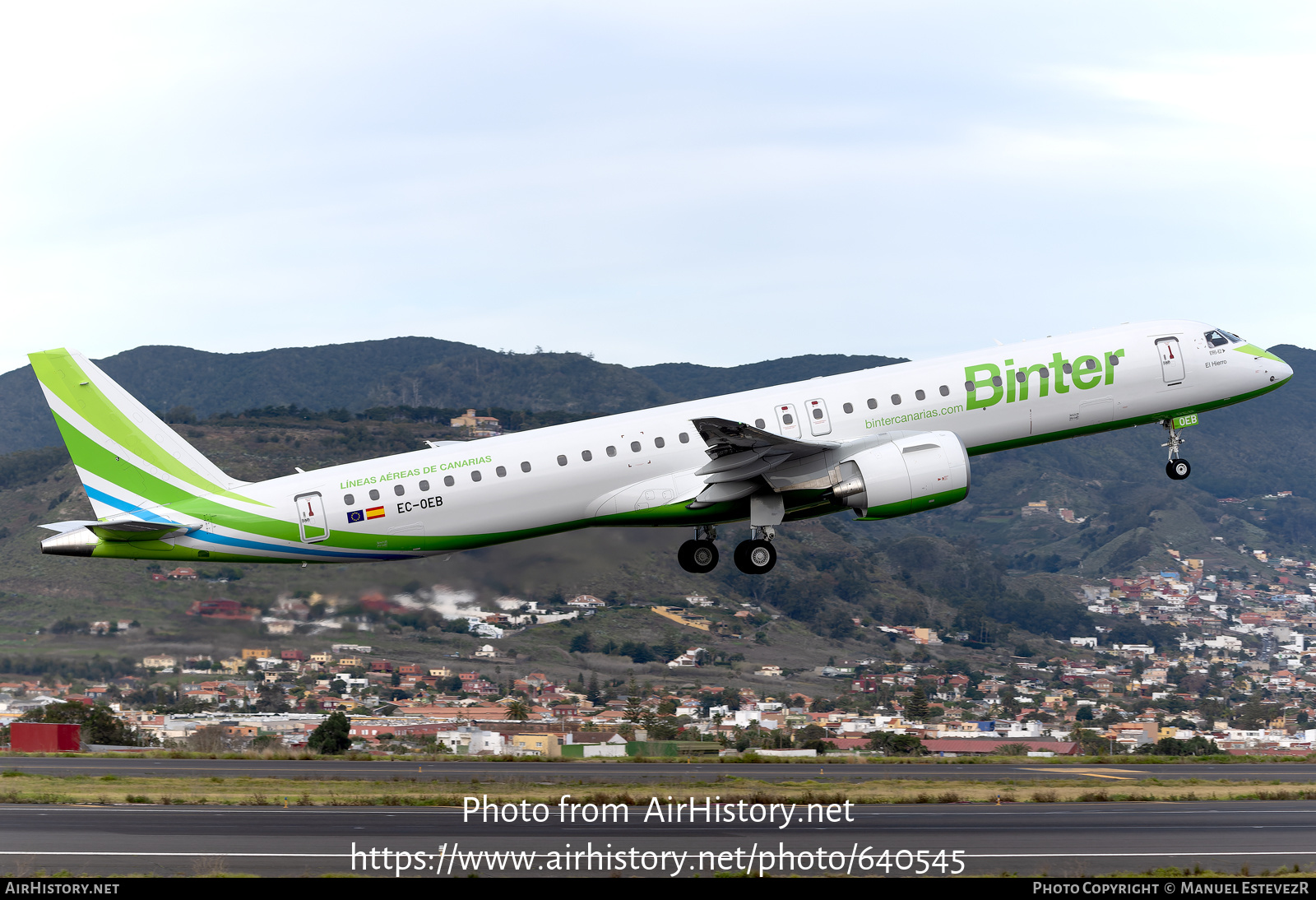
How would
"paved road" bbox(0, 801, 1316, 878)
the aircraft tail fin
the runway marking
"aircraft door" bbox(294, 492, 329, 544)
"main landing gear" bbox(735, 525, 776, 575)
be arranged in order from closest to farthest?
1. "paved road" bbox(0, 801, 1316, 878)
2. "aircraft door" bbox(294, 492, 329, 544)
3. the aircraft tail fin
4. "main landing gear" bbox(735, 525, 776, 575)
5. the runway marking

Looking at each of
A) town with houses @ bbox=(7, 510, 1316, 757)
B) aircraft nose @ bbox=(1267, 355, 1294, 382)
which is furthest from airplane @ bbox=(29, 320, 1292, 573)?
aircraft nose @ bbox=(1267, 355, 1294, 382)

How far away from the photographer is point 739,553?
44.0m

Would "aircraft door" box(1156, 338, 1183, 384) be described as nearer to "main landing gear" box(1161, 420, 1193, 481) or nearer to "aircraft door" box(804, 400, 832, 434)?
"main landing gear" box(1161, 420, 1193, 481)

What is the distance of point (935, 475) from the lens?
41.2 m

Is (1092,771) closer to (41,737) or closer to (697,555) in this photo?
(697,555)

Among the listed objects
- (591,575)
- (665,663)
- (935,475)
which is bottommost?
(665,663)

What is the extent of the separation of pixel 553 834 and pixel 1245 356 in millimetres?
28153

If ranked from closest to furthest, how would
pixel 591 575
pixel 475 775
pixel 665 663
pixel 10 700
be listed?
pixel 591 575 → pixel 10 700 → pixel 475 775 → pixel 665 663

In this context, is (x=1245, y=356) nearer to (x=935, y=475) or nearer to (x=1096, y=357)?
(x=1096, y=357)

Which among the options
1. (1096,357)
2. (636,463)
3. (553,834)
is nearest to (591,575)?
(636,463)

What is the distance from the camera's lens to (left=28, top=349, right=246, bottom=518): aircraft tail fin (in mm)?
41188

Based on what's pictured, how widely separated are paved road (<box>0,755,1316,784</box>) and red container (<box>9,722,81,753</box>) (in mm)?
5551

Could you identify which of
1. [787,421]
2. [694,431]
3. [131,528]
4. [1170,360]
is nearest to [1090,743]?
[1170,360]
